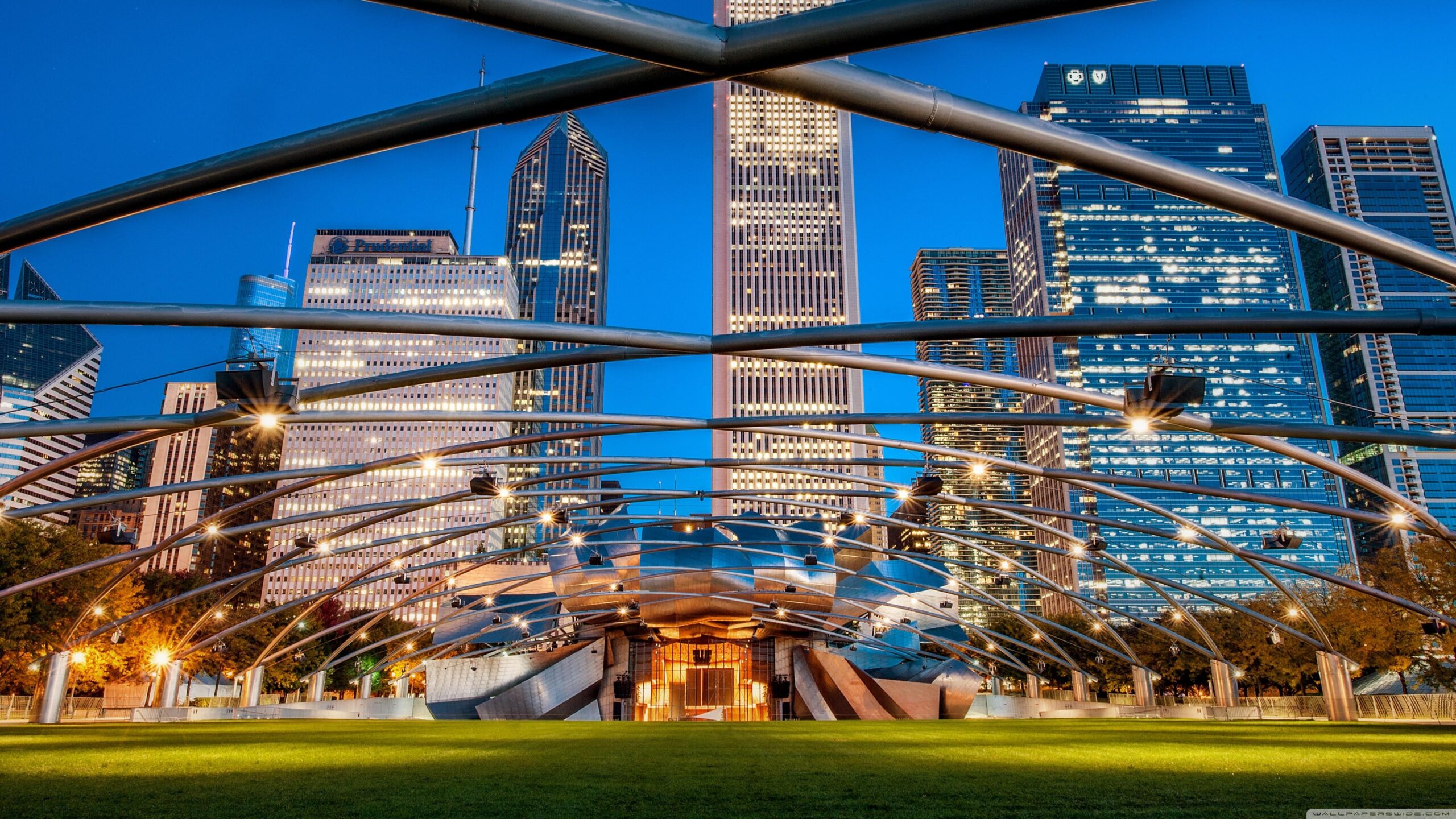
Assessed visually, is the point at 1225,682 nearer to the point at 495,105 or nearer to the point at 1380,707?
the point at 1380,707

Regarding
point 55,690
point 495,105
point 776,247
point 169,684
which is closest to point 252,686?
point 169,684

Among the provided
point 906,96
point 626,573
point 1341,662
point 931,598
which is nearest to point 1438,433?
point 906,96

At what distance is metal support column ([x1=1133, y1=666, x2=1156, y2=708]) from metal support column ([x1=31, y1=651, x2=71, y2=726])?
5411 centimetres

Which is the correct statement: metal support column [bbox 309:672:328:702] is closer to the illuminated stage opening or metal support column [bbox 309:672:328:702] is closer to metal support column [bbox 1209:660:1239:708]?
the illuminated stage opening

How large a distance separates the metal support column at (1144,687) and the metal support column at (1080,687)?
3.16 m

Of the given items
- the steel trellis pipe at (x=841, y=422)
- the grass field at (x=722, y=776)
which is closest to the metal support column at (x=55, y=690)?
the grass field at (x=722, y=776)

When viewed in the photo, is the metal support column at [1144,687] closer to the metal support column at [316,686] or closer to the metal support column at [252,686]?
the metal support column at [316,686]

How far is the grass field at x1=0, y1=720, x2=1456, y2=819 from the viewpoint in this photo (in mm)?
9328

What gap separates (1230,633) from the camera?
228 feet

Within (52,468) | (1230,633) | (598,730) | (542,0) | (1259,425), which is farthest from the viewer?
(1230,633)

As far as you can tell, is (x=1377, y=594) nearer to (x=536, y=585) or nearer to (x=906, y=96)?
(x=906, y=96)

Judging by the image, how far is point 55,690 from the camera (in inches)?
1384

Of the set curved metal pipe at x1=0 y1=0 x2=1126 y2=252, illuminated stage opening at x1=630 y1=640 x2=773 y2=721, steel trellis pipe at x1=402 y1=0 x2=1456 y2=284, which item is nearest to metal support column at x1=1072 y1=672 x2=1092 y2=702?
illuminated stage opening at x1=630 y1=640 x2=773 y2=721

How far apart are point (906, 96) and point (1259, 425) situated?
15.3 meters
